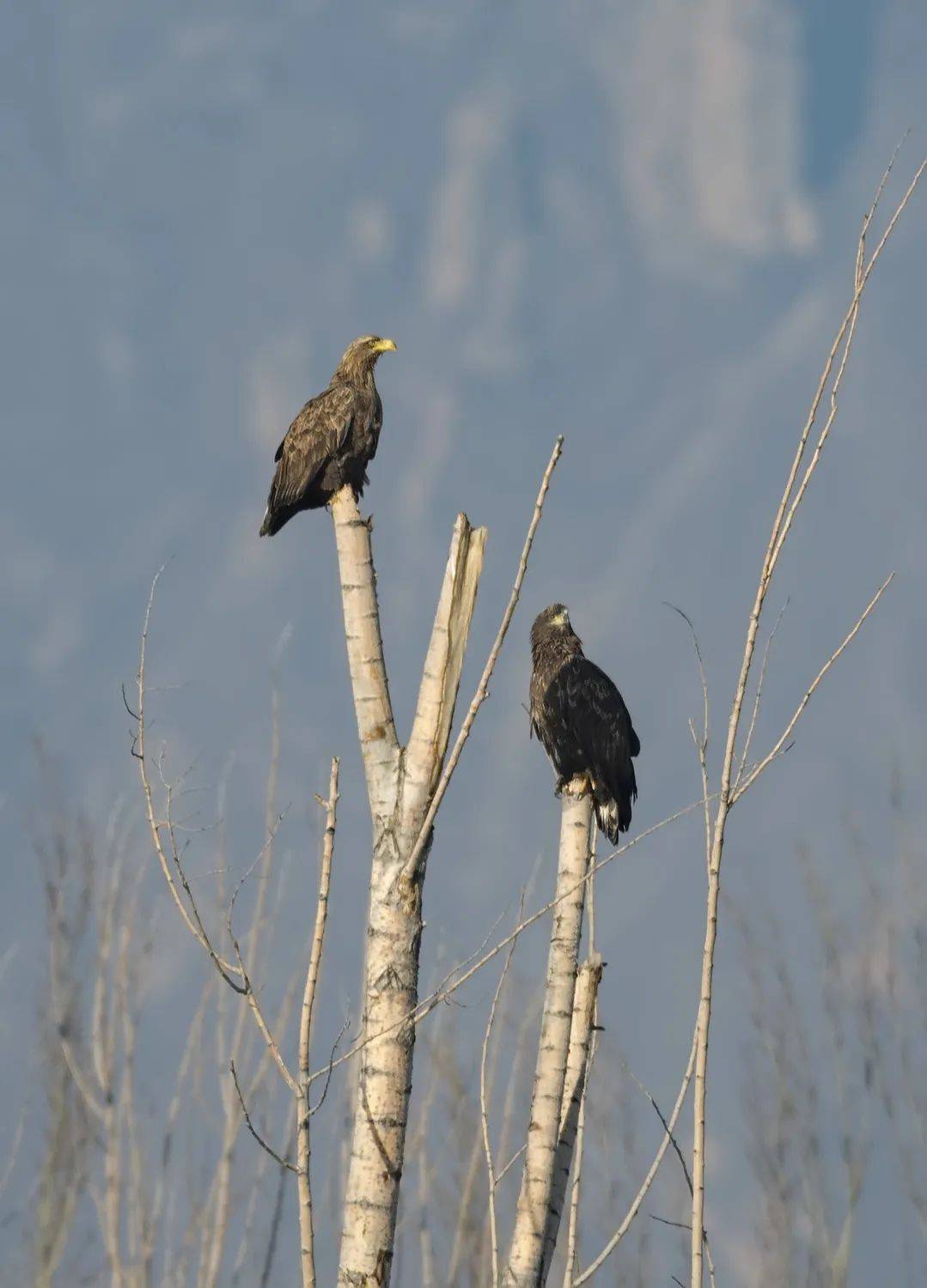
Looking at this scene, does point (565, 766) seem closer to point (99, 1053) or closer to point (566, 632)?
point (566, 632)

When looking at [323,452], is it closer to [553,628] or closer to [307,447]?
[307,447]

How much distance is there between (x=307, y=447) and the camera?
7637 mm

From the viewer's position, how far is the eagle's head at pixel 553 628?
8.45m

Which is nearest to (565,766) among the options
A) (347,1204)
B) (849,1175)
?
(347,1204)

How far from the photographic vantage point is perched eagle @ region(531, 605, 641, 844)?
289 inches

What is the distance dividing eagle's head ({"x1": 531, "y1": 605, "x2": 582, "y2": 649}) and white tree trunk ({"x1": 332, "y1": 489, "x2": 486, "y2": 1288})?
303 centimetres

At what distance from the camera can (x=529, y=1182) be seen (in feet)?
17.4

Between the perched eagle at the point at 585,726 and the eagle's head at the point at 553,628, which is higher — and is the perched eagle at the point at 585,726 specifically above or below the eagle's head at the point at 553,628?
below

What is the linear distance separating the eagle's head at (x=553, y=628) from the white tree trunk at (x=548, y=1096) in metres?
2.82

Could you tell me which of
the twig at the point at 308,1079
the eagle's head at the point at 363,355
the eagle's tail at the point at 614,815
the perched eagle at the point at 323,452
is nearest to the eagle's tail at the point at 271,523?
the perched eagle at the point at 323,452

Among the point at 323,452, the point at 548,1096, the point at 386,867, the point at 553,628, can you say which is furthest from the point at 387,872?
the point at 553,628

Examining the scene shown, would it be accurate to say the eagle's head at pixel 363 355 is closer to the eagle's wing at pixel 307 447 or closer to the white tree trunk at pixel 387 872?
the eagle's wing at pixel 307 447

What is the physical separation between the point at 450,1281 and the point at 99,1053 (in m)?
3.26

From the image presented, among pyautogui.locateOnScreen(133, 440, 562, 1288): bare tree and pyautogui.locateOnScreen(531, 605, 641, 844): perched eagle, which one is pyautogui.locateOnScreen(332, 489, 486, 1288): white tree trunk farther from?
pyautogui.locateOnScreen(531, 605, 641, 844): perched eagle
